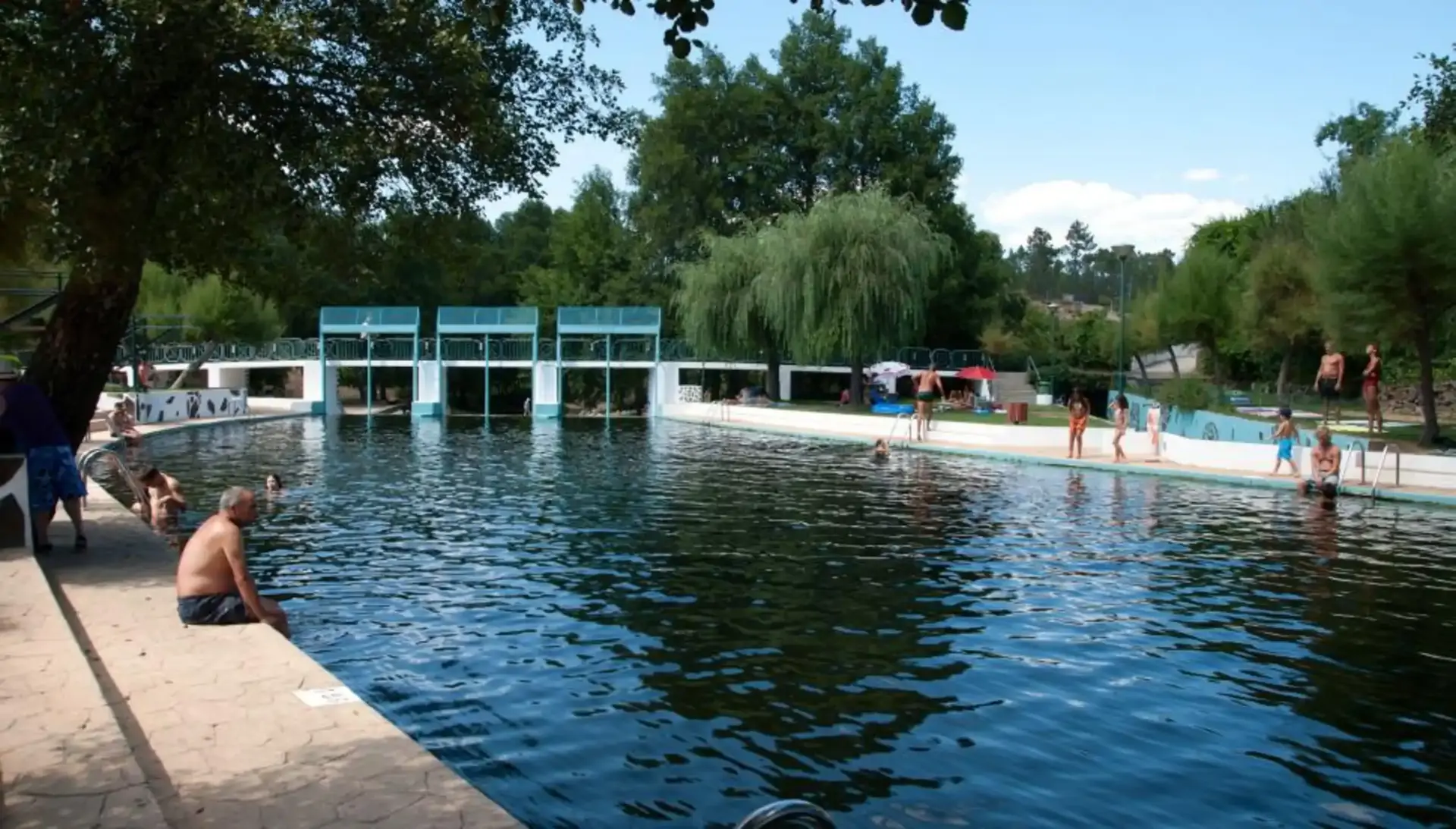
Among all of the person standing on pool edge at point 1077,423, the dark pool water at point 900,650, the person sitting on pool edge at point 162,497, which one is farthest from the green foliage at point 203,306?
the person standing on pool edge at point 1077,423

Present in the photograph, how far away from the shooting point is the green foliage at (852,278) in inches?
1676

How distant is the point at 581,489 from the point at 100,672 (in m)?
14.4

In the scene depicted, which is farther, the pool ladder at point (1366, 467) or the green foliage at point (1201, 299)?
the green foliage at point (1201, 299)

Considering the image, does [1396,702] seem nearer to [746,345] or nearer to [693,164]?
[746,345]

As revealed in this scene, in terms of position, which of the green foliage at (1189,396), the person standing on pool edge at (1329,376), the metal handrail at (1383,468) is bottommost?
the metal handrail at (1383,468)

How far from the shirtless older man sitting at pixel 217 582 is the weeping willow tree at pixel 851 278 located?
34.9 metres

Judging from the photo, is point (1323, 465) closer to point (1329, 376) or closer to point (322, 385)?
point (1329, 376)

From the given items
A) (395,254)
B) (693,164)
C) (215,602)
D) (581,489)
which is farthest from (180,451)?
(693,164)

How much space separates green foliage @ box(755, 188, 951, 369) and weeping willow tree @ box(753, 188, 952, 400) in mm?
28

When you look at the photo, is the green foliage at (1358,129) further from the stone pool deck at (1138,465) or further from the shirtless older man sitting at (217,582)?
the shirtless older man sitting at (217,582)

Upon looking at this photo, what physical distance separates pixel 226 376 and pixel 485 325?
13497mm

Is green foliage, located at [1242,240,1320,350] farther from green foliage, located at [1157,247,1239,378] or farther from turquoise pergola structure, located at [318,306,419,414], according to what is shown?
turquoise pergola structure, located at [318,306,419,414]

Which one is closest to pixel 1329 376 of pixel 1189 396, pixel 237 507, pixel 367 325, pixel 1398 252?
pixel 1398 252

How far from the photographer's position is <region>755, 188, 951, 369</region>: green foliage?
42.6 metres
